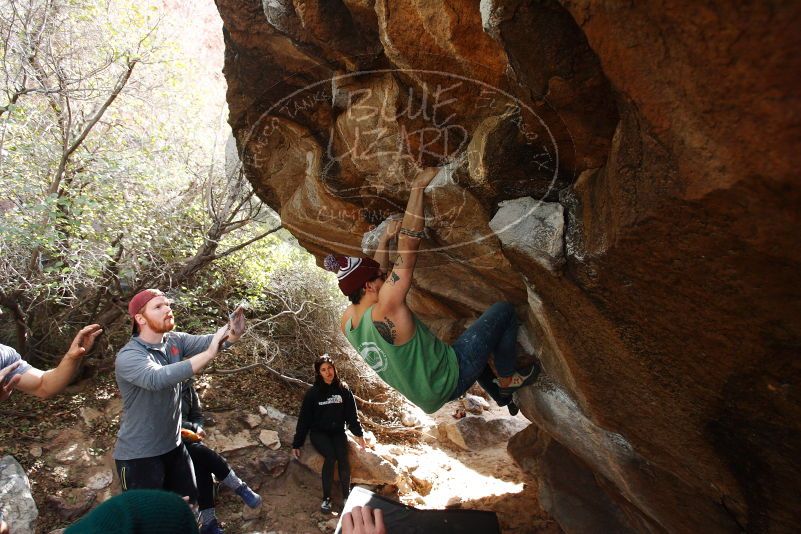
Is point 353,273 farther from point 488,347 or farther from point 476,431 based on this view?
point 476,431

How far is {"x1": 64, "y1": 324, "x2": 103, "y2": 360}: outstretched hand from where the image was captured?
8.83 feet

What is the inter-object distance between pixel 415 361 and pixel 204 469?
2465 millimetres

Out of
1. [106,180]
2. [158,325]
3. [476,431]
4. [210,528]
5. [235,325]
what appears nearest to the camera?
[235,325]

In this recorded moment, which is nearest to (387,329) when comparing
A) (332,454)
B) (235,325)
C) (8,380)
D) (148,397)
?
(235,325)

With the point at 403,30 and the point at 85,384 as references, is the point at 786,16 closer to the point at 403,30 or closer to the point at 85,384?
the point at 403,30

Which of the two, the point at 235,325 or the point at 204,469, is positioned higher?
the point at 235,325

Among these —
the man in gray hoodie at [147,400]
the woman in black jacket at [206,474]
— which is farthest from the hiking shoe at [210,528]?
the man in gray hoodie at [147,400]

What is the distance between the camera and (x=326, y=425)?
17.5 feet

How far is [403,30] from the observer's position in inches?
106

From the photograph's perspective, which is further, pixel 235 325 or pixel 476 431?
pixel 476 431

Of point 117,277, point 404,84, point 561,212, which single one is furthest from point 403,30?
point 117,277

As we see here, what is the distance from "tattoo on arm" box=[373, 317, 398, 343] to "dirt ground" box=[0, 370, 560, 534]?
133 inches

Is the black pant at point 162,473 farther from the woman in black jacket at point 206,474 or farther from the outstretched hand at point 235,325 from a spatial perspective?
the outstretched hand at point 235,325

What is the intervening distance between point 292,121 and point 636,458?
3865mm
